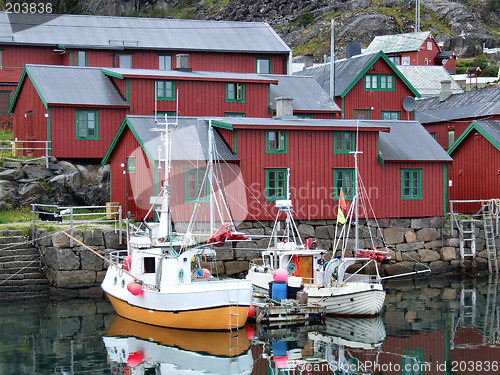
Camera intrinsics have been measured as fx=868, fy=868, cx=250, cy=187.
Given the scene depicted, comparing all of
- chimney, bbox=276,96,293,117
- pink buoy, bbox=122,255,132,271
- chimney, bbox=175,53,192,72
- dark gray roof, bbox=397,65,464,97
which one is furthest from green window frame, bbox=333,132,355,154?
dark gray roof, bbox=397,65,464,97

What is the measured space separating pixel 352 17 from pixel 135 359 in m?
83.0

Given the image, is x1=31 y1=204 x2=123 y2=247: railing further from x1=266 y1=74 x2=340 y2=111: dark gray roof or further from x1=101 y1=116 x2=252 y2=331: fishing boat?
x1=266 y1=74 x2=340 y2=111: dark gray roof

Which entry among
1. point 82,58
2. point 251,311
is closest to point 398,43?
point 82,58

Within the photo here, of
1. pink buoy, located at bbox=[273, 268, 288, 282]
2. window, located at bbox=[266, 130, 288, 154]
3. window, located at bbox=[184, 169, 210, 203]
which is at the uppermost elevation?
window, located at bbox=[266, 130, 288, 154]

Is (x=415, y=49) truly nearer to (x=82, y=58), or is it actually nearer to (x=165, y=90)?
(x=82, y=58)

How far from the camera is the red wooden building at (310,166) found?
37.2 metres

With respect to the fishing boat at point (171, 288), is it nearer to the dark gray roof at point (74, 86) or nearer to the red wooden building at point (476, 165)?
the dark gray roof at point (74, 86)

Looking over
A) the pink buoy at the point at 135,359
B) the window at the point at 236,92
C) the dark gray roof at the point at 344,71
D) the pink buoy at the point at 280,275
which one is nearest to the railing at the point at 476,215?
the dark gray roof at the point at 344,71

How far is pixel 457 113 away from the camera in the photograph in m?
53.0

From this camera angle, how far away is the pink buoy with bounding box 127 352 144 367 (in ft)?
80.6

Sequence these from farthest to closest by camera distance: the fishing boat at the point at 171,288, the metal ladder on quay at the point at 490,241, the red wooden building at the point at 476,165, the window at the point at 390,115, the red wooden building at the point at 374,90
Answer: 1. the window at the point at 390,115
2. the red wooden building at the point at 374,90
3. the red wooden building at the point at 476,165
4. the metal ladder on quay at the point at 490,241
5. the fishing boat at the point at 171,288

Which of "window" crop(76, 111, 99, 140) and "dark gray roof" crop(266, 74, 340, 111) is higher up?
"dark gray roof" crop(266, 74, 340, 111)

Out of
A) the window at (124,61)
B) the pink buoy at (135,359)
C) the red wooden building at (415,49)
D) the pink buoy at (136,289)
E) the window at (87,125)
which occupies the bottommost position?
the pink buoy at (135,359)

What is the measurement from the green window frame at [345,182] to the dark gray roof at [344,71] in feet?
44.7
